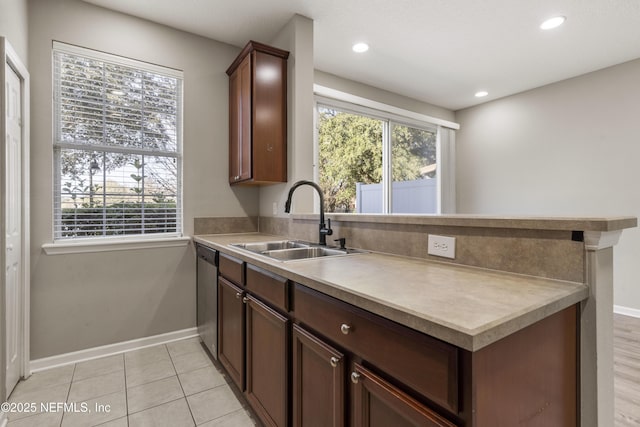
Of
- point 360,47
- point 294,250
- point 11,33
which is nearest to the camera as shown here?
point 11,33

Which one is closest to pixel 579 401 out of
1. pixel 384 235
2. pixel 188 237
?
pixel 384 235

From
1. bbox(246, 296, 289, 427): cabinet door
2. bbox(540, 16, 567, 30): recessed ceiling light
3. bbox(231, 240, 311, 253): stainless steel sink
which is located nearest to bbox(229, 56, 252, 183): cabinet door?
bbox(231, 240, 311, 253): stainless steel sink

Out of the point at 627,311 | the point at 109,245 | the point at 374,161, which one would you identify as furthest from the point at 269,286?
the point at 627,311

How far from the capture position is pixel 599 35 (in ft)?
9.60

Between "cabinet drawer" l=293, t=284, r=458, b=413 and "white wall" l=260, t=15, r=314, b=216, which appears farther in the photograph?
"white wall" l=260, t=15, r=314, b=216

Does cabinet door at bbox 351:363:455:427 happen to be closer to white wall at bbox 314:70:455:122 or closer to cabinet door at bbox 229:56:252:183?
cabinet door at bbox 229:56:252:183

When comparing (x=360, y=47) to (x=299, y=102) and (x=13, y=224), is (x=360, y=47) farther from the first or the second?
(x=13, y=224)

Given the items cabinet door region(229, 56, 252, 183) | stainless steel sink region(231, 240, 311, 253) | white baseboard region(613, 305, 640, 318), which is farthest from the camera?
white baseboard region(613, 305, 640, 318)

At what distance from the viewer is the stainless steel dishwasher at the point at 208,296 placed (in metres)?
2.21

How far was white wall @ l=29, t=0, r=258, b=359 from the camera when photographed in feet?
7.32

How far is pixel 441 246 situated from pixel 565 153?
368cm

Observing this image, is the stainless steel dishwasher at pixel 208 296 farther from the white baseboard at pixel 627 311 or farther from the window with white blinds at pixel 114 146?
the white baseboard at pixel 627 311

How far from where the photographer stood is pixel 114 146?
8.23 ft

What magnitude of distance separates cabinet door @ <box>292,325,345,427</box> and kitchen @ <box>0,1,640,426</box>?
162 centimetres
